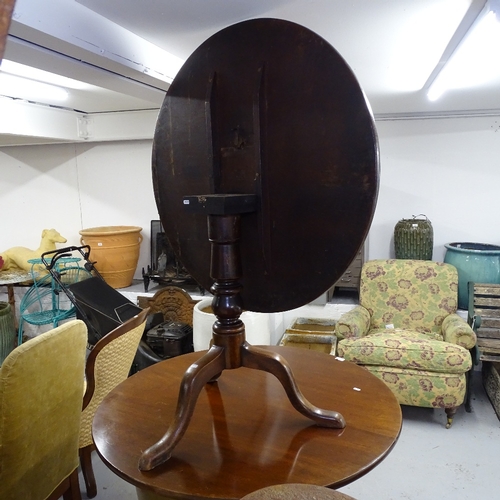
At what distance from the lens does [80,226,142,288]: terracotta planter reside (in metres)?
3.63

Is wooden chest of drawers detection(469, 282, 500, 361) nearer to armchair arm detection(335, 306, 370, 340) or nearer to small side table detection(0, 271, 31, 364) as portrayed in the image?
armchair arm detection(335, 306, 370, 340)

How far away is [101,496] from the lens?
2.04 metres

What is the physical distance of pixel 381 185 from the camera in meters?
3.48

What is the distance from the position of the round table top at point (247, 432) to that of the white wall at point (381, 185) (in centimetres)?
288

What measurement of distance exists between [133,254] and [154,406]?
315 cm

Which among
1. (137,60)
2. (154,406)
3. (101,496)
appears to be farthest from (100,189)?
(154,406)

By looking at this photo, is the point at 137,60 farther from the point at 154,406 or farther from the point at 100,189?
the point at 100,189

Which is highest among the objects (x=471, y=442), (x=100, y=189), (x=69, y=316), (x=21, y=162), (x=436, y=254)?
(x=21, y=162)

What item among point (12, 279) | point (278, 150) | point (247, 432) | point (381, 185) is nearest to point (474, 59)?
point (278, 150)

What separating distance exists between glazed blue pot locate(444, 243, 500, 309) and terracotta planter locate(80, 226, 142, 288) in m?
2.61

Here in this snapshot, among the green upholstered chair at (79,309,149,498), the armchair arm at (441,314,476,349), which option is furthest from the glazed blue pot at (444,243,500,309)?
the green upholstered chair at (79,309,149,498)

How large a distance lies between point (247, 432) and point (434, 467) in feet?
6.41

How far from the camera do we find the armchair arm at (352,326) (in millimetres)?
2779

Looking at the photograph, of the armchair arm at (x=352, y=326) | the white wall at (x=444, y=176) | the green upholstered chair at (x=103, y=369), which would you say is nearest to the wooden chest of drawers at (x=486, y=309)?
the white wall at (x=444, y=176)
